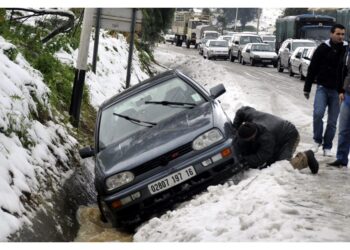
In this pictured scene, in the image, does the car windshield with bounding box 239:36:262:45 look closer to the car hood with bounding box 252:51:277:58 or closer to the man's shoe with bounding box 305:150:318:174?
the car hood with bounding box 252:51:277:58

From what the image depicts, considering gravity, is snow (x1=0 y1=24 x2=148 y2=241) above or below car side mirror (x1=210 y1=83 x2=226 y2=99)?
below

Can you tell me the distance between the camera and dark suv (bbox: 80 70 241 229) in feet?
18.6

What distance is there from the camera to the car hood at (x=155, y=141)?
577 centimetres

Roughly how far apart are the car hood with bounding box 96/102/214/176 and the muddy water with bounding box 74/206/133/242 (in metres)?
0.59

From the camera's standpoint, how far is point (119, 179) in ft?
18.8

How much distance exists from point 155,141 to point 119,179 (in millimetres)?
497

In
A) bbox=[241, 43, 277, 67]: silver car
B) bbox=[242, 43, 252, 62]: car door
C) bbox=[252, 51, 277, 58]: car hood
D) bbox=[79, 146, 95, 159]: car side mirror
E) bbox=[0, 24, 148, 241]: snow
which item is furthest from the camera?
bbox=[242, 43, 252, 62]: car door

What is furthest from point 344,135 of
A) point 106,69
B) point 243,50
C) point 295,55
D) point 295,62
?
point 243,50

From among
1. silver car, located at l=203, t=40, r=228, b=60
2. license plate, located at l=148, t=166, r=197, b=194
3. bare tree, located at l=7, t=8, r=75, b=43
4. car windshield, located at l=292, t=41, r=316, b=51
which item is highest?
bare tree, located at l=7, t=8, r=75, b=43

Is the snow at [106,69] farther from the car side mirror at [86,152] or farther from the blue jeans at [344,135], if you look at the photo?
the blue jeans at [344,135]

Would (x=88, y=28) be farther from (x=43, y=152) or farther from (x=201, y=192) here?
(x=201, y=192)

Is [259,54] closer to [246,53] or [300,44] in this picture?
[246,53]

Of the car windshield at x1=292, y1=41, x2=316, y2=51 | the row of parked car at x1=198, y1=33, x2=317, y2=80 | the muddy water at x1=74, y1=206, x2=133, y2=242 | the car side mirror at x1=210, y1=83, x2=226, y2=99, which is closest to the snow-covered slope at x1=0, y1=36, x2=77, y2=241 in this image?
the muddy water at x1=74, y1=206, x2=133, y2=242

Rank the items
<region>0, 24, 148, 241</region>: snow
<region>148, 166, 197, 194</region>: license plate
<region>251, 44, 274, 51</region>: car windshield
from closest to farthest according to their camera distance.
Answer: <region>0, 24, 148, 241</region>: snow, <region>148, 166, 197, 194</region>: license plate, <region>251, 44, 274, 51</region>: car windshield
